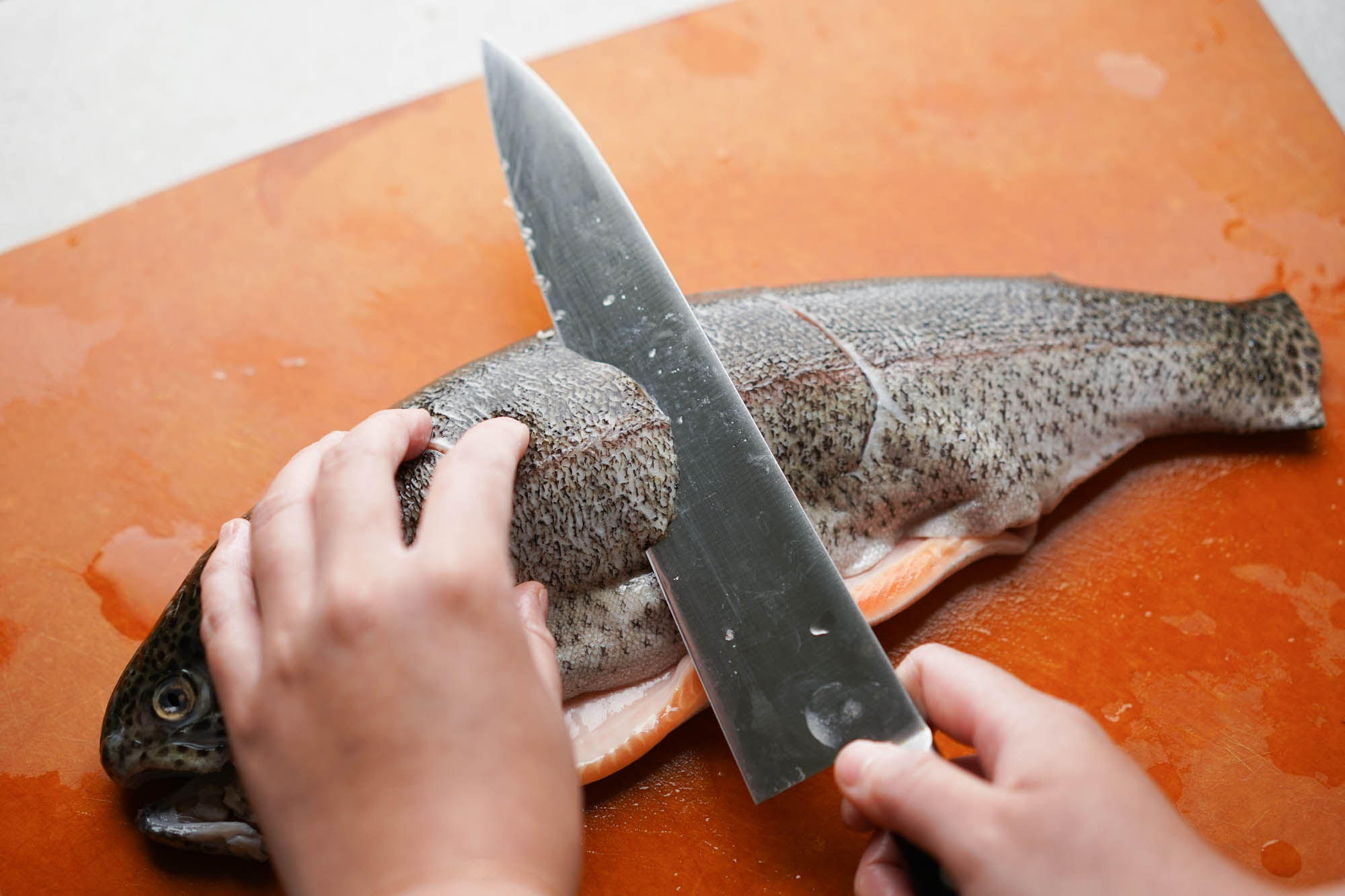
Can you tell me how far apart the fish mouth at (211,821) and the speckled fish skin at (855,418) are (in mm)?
61

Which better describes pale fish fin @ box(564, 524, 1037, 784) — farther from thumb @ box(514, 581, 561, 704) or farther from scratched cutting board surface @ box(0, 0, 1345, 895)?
thumb @ box(514, 581, 561, 704)

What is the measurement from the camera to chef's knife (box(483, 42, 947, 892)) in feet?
4.96

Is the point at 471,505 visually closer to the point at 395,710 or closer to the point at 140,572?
the point at 395,710

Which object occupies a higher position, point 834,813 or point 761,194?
point 761,194

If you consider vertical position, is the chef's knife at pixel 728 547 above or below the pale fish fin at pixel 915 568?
above

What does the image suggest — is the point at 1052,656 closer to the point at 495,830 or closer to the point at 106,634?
the point at 495,830

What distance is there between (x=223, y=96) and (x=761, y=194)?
163 cm

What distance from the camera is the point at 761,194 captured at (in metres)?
2.46

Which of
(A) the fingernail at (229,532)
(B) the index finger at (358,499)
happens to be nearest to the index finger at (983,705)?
(B) the index finger at (358,499)

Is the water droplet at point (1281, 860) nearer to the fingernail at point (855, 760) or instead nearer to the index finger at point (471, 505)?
the fingernail at point (855, 760)

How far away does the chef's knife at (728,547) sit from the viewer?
1511 mm

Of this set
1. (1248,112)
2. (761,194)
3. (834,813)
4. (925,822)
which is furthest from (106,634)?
(1248,112)

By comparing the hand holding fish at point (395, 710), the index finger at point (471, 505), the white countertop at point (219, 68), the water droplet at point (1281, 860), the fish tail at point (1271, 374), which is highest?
the white countertop at point (219, 68)

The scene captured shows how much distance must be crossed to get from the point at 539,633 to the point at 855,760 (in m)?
0.53
